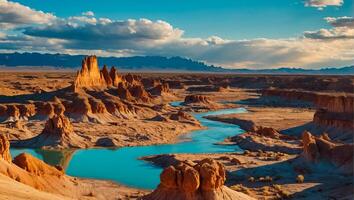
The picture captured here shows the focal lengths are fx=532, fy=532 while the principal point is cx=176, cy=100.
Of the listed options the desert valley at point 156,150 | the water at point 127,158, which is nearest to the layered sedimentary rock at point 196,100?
the desert valley at point 156,150

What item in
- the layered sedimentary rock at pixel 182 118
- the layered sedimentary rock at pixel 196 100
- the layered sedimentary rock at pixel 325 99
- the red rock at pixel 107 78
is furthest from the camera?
the layered sedimentary rock at pixel 196 100

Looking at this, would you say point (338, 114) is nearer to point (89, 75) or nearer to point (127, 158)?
point (127, 158)

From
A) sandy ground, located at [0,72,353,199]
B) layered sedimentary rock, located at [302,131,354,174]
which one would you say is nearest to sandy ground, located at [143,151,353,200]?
sandy ground, located at [0,72,353,199]

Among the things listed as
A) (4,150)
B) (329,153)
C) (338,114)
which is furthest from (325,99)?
(4,150)

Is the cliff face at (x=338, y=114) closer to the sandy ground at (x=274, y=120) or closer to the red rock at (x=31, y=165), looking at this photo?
the sandy ground at (x=274, y=120)

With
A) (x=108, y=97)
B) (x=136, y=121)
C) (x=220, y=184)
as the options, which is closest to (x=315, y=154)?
(x=220, y=184)

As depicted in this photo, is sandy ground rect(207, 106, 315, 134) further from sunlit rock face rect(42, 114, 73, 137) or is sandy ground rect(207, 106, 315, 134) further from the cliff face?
sunlit rock face rect(42, 114, 73, 137)
